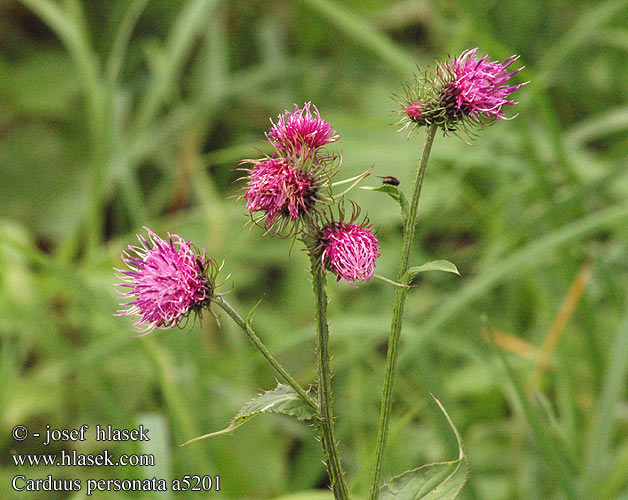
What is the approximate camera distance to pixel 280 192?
3.80ft

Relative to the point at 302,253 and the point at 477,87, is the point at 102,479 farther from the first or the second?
the point at 477,87

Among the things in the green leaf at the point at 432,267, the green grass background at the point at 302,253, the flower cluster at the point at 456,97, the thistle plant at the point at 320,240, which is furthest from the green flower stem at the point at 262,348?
the green grass background at the point at 302,253

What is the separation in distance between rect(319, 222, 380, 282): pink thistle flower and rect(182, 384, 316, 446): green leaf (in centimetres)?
24

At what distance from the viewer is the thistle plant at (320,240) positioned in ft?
3.82

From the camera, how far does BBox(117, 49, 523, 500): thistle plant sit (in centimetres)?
116

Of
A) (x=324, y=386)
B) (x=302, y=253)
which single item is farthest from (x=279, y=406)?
(x=302, y=253)

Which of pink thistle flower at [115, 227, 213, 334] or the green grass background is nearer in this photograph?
pink thistle flower at [115, 227, 213, 334]

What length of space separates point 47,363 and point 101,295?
577mm

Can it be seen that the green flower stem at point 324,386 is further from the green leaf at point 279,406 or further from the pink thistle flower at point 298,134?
the pink thistle flower at point 298,134

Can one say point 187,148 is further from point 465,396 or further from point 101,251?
point 465,396

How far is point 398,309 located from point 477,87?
0.41 meters

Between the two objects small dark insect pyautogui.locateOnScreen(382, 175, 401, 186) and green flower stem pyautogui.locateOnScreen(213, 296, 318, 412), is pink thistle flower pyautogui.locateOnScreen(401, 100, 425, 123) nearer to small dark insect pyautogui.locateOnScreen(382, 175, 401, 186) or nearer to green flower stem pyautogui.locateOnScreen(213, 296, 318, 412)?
small dark insect pyautogui.locateOnScreen(382, 175, 401, 186)

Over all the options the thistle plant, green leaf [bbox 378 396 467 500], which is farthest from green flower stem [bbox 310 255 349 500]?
green leaf [bbox 378 396 467 500]

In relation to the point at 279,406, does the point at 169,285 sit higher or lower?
higher
